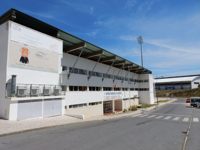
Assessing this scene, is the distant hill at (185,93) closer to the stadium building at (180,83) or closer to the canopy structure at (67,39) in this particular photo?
the stadium building at (180,83)

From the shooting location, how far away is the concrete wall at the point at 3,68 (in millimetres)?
16766

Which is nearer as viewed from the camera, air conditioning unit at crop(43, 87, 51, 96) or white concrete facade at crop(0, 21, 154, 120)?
white concrete facade at crop(0, 21, 154, 120)

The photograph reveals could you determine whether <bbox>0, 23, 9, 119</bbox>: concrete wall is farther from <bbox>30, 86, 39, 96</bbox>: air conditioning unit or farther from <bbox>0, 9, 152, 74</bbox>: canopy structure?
<bbox>30, 86, 39, 96</bbox>: air conditioning unit

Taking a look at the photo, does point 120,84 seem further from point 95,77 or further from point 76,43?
point 76,43

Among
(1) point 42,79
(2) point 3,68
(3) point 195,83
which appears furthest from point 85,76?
(3) point 195,83

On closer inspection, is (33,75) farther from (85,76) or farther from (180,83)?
(180,83)

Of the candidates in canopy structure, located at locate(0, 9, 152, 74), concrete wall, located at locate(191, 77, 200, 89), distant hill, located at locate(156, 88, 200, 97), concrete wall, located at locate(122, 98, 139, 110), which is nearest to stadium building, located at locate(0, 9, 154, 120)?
canopy structure, located at locate(0, 9, 152, 74)

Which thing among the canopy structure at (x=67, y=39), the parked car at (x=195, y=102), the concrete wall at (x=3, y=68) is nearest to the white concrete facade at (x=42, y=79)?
the concrete wall at (x=3, y=68)

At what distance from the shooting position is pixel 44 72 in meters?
21.5

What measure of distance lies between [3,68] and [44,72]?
15.6 feet

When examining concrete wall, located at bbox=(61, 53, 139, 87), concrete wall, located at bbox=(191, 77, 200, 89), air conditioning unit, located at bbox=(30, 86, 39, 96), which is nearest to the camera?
air conditioning unit, located at bbox=(30, 86, 39, 96)

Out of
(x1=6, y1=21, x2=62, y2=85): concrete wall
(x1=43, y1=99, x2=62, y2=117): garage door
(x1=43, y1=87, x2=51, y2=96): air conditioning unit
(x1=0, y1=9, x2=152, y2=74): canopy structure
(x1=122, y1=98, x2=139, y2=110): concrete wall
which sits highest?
(x1=0, y1=9, x2=152, y2=74): canopy structure

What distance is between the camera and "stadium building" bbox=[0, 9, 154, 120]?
17469 millimetres

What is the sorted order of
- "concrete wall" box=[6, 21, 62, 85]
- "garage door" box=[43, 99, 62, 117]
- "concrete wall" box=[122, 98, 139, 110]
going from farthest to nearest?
1. "concrete wall" box=[122, 98, 139, 110]
2. "garage door" box=[43, 99, 62, 117]
3. "concrete wall" box=[6, 21, 62, 85]
